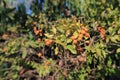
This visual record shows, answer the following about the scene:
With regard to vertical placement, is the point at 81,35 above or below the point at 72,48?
above

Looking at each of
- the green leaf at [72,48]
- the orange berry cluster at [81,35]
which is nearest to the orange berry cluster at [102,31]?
the orange berry cluster at [81,35]

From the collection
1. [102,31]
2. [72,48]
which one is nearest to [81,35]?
[72,48]

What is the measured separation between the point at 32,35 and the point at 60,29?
0.81m

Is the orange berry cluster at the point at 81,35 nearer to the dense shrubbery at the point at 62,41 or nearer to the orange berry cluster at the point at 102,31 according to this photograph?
the dense shrubbery at the point at 62,41

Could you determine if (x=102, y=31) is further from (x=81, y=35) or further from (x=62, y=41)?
(x=62, y=41)

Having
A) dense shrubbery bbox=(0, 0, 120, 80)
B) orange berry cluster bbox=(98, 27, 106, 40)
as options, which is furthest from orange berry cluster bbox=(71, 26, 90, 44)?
orange berry cluster bbox=(98, 27, 106, 40)

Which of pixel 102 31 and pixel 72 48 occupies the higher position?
pixel 102 31

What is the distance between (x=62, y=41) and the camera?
11.5 feet

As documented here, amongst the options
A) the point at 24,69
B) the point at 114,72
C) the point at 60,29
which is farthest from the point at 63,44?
the point at 24,69

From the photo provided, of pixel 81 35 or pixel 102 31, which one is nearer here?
pixel 81 35

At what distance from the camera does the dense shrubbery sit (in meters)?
3.56

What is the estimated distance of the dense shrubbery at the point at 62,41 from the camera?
3559 millimetres

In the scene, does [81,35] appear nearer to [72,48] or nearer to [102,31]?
[72,48]

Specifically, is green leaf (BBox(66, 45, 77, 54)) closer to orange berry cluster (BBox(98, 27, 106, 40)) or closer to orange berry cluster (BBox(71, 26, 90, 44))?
orange berry cluster (BBox(71, 26, 90, 44))
